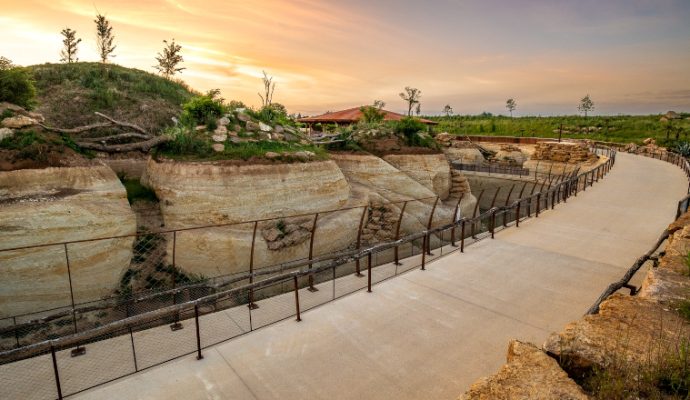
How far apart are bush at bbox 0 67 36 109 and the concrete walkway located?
1648 centimetres

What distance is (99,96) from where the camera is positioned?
26688 millimetres

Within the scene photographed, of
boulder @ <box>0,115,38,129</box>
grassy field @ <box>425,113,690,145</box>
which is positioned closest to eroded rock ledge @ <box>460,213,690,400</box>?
boulder @ <box>0,115,38,129</box>

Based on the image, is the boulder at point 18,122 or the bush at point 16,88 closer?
the boulder at point 18,122

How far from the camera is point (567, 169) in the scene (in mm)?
Answer: 36156

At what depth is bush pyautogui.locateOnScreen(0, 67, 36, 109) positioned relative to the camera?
15.6 meters

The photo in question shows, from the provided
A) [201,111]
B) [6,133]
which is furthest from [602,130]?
[6,133]

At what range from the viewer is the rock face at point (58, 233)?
11547 mm

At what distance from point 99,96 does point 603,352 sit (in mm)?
32251

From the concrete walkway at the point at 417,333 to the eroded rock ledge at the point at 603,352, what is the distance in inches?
70.8

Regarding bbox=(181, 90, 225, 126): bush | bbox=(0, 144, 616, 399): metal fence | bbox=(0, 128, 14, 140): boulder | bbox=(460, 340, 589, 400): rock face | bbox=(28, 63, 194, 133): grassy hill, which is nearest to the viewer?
bbox=(460, 340, 589, 400): rock face

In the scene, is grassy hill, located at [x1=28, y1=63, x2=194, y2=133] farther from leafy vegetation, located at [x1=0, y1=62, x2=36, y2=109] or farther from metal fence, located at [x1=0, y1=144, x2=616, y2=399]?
metal fence, located at [x1=0, y1=144, x2=616, y2=399]

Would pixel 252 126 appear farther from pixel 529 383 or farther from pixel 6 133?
pixel 529 383

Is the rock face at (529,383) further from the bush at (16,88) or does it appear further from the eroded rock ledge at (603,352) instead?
the bush at (16,88)

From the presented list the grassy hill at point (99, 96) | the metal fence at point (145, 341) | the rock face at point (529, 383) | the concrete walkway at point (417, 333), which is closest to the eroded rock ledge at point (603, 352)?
the rock face at point (529, 383)
